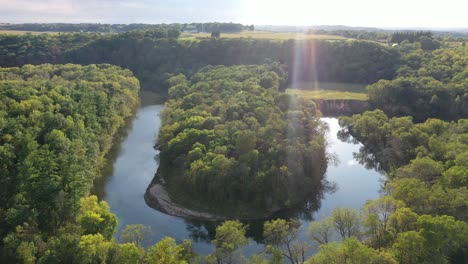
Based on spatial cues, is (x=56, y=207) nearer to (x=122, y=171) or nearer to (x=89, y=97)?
(x=122, y=171)

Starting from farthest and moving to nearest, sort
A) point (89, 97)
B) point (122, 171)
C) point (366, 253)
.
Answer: point (89, 97) → point (122, 171) → point (366, 253)

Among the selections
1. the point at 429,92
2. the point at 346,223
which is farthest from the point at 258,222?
the point at 429,92

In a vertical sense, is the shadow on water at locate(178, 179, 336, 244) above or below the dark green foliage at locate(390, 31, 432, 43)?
below

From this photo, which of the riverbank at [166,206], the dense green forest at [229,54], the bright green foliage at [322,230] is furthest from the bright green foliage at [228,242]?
the dense green forest at [229,54]

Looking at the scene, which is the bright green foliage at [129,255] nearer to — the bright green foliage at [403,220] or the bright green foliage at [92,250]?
the bright green foliage at [92,250]

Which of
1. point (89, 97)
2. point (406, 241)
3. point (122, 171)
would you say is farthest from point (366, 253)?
point (89, 97)

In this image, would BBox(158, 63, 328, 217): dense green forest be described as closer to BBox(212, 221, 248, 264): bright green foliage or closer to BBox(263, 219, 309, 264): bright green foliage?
BBox(263, 219, 309, 264): bright green foliage

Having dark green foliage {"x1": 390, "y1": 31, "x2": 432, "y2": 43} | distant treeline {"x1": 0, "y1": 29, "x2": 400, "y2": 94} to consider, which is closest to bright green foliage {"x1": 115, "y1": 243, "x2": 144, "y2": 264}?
distant treeline {"x1": 0, "y1": 29, "x2": 400, "y2": 94}
